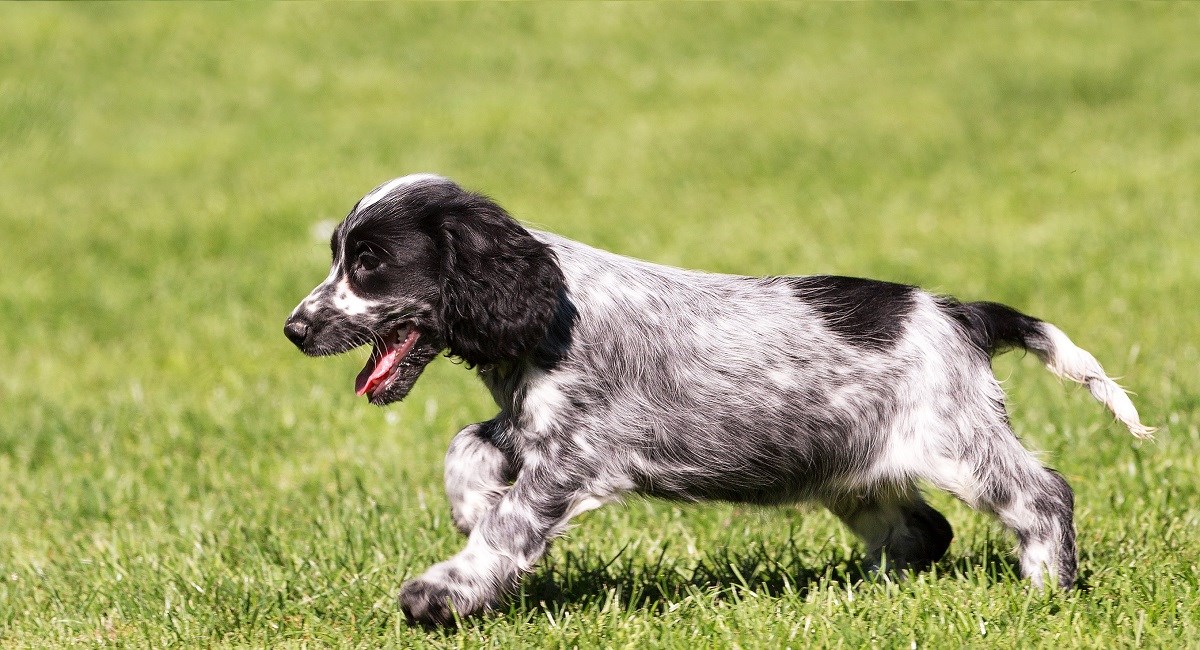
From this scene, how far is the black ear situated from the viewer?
412 centimetres

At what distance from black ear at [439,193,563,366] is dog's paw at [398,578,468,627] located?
2.24 feet

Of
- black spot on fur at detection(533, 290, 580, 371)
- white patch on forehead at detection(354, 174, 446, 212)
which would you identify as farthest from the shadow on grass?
white patch on forehead at detection(354, 174, 446, 212)

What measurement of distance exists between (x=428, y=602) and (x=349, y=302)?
0.93m

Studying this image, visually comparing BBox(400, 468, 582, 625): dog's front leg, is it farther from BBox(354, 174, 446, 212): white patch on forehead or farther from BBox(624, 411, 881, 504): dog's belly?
BBox(354, 174, 446, 212): white patch on forehead

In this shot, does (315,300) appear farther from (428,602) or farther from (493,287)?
(428,602)

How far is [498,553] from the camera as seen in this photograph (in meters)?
4.15

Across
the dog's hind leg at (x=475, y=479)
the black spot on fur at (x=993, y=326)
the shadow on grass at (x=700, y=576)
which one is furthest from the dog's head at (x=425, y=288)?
the black spot on fur at (x=993, y=326)

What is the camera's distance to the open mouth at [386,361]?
4.30 metres

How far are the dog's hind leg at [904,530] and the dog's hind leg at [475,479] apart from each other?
1188mm

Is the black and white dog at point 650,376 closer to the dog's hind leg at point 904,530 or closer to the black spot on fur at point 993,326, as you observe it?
the black spot on fur at point 993,326

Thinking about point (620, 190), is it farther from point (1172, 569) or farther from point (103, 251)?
point (1172, 569)

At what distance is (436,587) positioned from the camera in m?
4.09

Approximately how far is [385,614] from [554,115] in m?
13.0

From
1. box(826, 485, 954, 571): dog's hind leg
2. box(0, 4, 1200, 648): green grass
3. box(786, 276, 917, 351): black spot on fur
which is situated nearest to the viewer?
box(786, 276, 917, 351): black spot on fur
